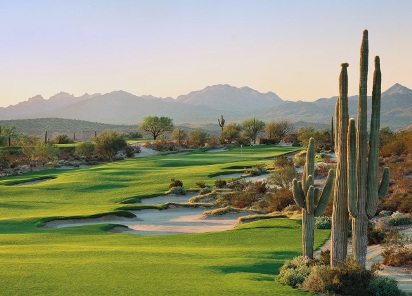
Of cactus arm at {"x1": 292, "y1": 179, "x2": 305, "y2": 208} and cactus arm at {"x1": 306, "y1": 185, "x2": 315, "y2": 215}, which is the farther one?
cactus arm at {"x1": 292, "y1": 179, "x2": 305, "y2": 208}

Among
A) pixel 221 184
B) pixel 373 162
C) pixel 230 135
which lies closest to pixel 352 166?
pixel 373 162

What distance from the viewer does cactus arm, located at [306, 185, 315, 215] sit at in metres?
15.2

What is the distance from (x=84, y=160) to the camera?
7300cm

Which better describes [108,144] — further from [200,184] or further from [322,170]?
[322,170]

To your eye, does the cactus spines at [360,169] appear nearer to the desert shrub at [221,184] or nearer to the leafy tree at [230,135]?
the desert shrub at [221,184]

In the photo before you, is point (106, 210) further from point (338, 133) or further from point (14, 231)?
point (338, 133)

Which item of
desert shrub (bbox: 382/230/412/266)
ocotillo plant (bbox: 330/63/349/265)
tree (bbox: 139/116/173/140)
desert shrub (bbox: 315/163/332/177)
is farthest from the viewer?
tree (bbox: 139/116/173/140)

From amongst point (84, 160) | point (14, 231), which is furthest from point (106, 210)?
point (84, 160)

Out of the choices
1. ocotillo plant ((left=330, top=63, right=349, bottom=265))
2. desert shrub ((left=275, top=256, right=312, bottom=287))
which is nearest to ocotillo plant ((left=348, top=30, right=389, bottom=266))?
ocotillo plant ((left=330, top=63, right=349, bottom=265))

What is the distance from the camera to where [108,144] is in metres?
73.3

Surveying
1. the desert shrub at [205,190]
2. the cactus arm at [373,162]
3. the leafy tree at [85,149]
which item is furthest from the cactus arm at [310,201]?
the leafy tree at [85,149]

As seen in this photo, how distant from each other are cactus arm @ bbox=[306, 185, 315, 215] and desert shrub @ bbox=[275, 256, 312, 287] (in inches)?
61.4

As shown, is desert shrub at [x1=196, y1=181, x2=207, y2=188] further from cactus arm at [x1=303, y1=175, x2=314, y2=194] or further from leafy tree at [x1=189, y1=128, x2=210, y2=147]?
leafy tree at [x1=189, y1=128, x2=210, y2=147]

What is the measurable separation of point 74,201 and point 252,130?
70334 mm
